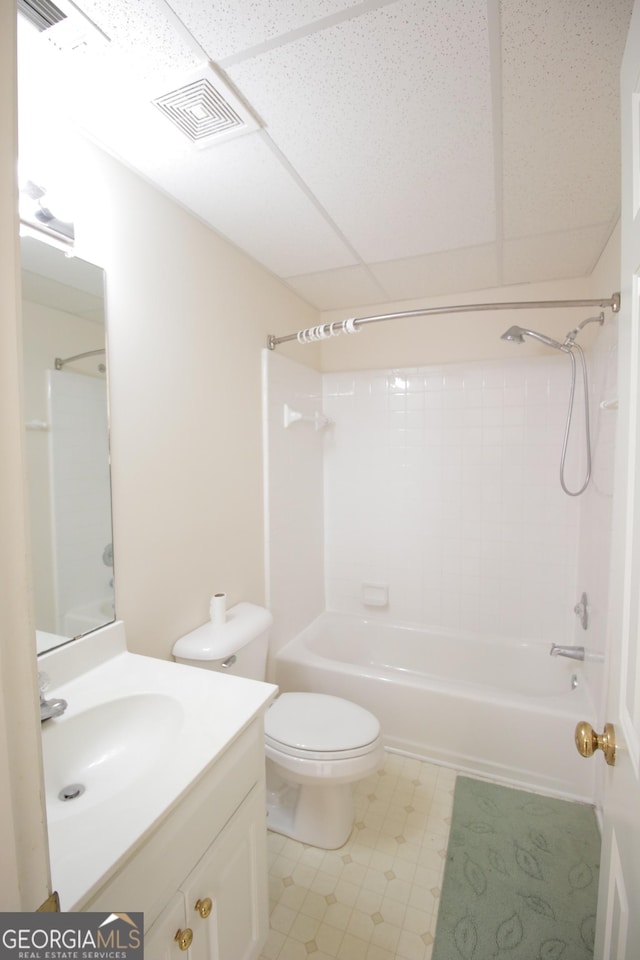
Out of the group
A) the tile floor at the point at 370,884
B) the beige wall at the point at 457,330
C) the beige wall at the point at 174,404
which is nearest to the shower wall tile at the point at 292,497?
the beige wall at the point at 174,404

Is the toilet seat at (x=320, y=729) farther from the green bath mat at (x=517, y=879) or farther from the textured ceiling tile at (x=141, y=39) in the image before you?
the textured ceiling tile at (x=141, y=39)

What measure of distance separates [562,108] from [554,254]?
3.00 feet

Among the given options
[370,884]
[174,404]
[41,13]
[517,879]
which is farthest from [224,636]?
[41,13]

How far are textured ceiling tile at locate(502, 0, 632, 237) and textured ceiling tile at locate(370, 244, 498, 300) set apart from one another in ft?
1.10

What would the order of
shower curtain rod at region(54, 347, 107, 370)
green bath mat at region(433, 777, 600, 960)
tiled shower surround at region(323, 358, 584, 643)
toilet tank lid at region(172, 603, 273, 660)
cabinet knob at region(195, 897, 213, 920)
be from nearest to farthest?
1. cabinet knob at region(195, 897, 213, 920)
2. shower curtain rod at region(54, 347, 107, 370)
3. green bath mat at region(433, 777, 600, 960)
4. toilet tank lid at region(172, 603, 273, 660)
5. tiled shower surround at region(323, 358, 584, 643)

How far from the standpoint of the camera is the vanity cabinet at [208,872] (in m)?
0.68

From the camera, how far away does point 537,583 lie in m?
2.27

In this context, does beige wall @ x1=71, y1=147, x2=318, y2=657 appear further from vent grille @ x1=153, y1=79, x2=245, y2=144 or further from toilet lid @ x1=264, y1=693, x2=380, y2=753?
toilet lid @ x1=264, y1=693, x2=380, y2=753

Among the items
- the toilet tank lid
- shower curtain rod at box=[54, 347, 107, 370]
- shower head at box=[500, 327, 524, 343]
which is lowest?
the toilet tank lid

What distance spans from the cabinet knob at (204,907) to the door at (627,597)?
0.71 m

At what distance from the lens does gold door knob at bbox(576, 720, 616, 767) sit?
27.0 inches

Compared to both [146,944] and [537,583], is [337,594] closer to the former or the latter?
[537,583]

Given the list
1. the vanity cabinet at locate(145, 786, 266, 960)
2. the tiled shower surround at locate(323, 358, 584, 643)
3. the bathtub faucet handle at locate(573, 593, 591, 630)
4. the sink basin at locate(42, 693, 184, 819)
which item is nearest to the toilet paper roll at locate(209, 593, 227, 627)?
the sink basin at locate(42, 693, 184, 819)

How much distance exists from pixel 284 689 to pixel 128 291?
6.19 ft
